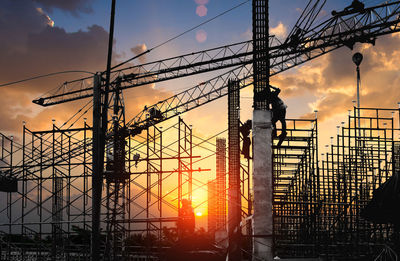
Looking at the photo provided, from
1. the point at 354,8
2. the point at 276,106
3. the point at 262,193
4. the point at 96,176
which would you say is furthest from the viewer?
the point at 354,8

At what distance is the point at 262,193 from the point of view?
11.7 m

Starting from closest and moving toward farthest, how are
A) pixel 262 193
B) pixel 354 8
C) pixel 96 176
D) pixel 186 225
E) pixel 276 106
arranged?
pixel 96 176
pixel 262 193
pixel 276 106
pixel 186 225
pixel 354 8

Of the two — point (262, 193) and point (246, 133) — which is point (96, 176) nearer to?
point (262, 193)

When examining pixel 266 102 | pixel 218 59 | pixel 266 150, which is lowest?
pixel 266 150

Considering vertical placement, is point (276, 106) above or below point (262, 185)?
above

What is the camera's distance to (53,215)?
109 ft

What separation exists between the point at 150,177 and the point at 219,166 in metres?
6.13

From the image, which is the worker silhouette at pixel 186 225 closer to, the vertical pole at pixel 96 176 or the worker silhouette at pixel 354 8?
the vertical pole at pixel 96 176

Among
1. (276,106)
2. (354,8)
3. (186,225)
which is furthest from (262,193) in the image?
(354,8)

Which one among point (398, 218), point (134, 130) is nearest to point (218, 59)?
point (134, 130)

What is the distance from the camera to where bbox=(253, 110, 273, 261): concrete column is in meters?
11.6

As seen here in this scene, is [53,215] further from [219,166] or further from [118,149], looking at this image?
[219,166]

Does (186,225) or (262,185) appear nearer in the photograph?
(262,185)

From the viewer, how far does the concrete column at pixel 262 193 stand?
38.0ft
